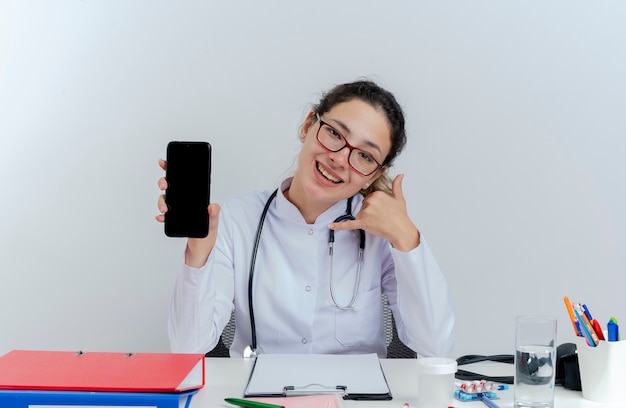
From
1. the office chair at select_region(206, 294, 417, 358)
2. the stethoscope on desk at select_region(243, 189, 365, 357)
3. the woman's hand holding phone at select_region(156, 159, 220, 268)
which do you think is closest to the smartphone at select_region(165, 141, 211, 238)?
the woman's hand holding phone at select_region(156, 159, 220, 268)

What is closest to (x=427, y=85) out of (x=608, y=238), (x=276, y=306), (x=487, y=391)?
(x=608, y=238)

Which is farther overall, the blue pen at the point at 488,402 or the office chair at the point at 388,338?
the office chair at the point at 388,338

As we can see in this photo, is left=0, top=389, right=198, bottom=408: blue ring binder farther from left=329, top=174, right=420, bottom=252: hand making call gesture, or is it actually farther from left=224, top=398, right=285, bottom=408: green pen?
left=329, top=174, right=420, bottom=252: hand making call gesture

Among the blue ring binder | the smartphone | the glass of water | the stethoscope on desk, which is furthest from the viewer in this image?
the stethoscope on desk

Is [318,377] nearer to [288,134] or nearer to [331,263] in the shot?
[331,263]

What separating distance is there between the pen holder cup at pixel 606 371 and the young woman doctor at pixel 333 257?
475 millimetres

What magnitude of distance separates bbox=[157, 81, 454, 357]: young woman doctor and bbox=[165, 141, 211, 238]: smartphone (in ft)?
1.16

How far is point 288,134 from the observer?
2422 mm

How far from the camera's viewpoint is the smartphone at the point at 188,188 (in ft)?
4.28

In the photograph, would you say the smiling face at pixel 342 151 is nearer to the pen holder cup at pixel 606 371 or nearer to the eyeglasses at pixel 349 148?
the eyeglasses at pixel 349 148

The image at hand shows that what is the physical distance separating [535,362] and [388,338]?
0.76 metres

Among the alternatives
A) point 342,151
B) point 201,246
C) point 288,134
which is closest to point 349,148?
point 342,151

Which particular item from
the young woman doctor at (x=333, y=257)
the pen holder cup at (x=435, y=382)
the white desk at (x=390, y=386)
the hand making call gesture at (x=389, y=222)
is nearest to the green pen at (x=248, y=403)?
the white desk at (x=390, y=386)

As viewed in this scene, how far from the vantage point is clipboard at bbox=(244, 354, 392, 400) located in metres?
1.22
